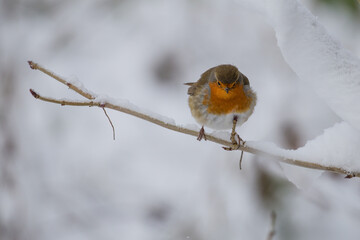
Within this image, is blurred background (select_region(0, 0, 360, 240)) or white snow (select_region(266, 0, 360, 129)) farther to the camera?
blurred background (select_region(0, 0, 360, 240))

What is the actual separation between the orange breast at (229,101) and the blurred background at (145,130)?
0.99m

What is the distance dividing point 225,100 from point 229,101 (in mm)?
22

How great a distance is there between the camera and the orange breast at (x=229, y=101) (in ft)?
7.87

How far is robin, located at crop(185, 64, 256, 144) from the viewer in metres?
2.40

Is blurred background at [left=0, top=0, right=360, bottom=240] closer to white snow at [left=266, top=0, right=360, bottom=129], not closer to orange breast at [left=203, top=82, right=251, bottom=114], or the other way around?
orange breast at [left=203, top=82, right=251, bottom=114]

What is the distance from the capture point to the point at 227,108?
7.91 ft

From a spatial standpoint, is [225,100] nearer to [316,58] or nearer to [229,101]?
[229,101]

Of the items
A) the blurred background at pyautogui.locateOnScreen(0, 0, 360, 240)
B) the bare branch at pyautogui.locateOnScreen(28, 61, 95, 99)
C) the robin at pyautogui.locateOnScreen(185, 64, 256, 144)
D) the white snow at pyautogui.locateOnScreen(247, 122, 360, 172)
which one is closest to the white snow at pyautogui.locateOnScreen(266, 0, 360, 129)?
the white snow at pyautogui.locateOnScreen(247, 122, 360, 172)

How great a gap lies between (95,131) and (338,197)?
10.6ft

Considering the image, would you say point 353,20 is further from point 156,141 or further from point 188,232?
point 156,141

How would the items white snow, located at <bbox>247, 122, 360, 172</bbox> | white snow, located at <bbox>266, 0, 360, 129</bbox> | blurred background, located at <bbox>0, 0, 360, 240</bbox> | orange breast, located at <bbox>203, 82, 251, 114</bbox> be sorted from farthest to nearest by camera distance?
blurred background, located at <bbox>0, 0, 360, 240</bbox>, orange breast, located at <bbox>203, 82, 251, 114</bbox>, white snow, located at <bbox>247, 122, 360, 172</bbox>, white snow, located at <bbox>266, 0, 360, 129</bbox>

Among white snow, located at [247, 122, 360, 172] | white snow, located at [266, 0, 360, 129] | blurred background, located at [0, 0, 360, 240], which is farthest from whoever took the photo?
blurred background, located at [0, 0, 360, 240]

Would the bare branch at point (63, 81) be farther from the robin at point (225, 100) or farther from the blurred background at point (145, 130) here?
the blurred background at point (145, 130)

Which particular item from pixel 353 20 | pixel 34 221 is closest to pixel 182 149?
pixel 34 221
